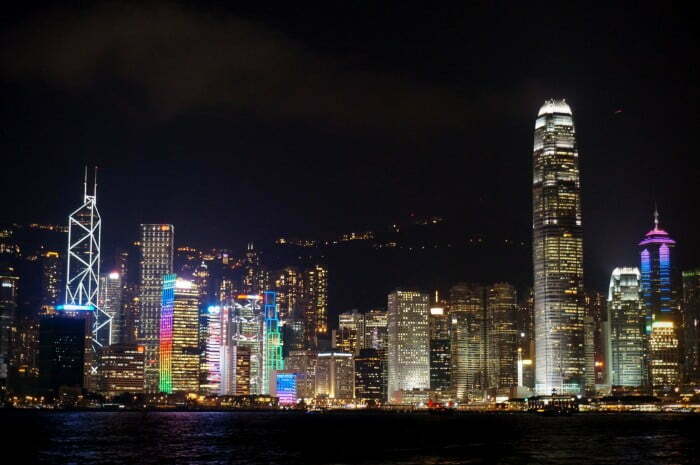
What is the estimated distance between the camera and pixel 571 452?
116562mm

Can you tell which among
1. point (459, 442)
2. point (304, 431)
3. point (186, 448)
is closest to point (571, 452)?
point (459, 442)

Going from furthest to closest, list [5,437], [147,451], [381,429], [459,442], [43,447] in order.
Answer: [381,429]
[5,437]
[459,442]
[43,447]
[147,451]

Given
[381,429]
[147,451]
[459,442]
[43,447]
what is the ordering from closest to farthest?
1. [147,451]
2. [43,447]
3. [459,442]
4. [381,429]

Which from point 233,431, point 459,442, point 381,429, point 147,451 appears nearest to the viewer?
point 147,451

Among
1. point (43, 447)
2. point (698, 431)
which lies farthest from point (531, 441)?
point (43, 447)

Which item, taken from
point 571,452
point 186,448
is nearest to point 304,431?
point 186,448

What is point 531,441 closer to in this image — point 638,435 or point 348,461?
point 638,435

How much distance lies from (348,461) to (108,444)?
38.5m

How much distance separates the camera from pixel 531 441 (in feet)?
459

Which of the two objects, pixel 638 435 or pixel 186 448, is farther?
pixel 638 435

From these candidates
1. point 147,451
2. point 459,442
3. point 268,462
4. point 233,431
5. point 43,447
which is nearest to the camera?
point 268,462

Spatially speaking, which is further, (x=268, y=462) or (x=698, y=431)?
(x=698, y=431)

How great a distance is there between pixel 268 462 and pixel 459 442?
38.9 m

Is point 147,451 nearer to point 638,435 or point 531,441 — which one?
point 531,441
